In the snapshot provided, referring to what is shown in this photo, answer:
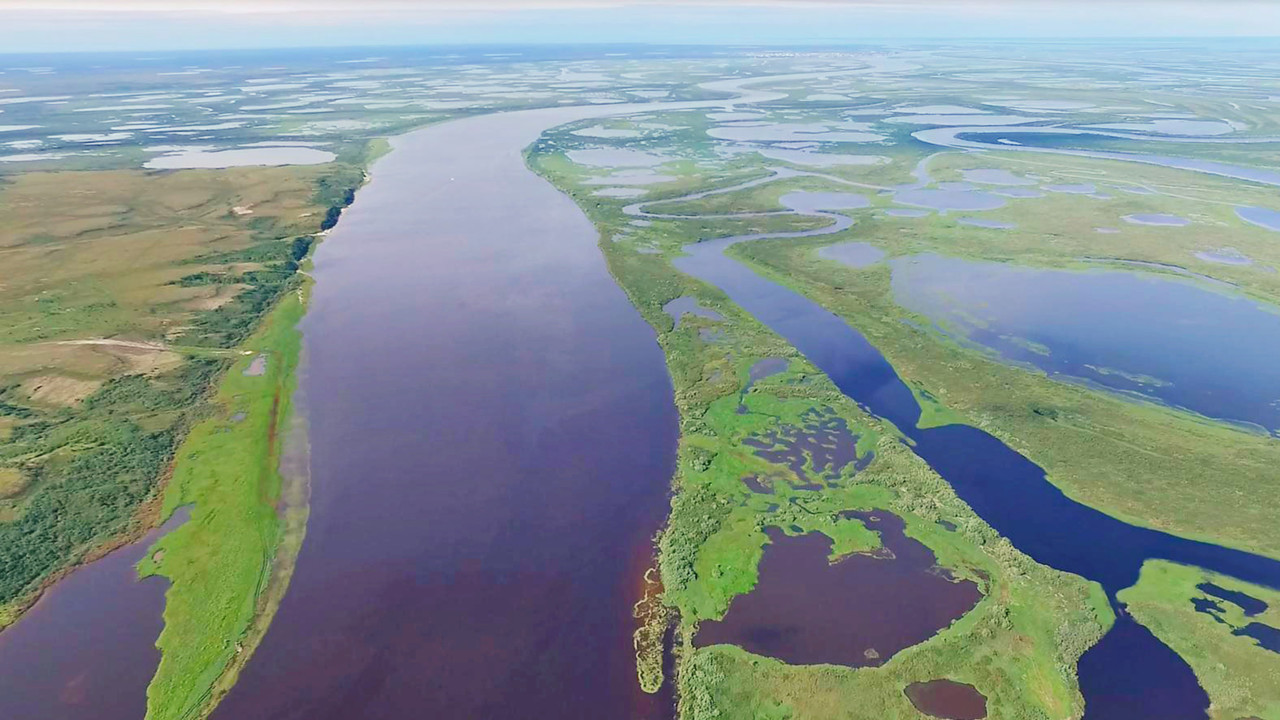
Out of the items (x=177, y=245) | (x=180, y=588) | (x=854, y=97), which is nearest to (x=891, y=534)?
(x=180, y=588)

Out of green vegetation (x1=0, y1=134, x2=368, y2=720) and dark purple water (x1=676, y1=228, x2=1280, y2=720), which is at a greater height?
green vegetation (x1=0, y1=134, x2=368, y2=720)

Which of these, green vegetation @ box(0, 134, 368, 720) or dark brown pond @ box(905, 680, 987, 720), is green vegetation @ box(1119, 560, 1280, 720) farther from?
green vegetation @ box(0, 134, 368, 720)

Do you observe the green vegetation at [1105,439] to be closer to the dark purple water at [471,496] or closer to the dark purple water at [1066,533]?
the dark purple water at [1066,533]

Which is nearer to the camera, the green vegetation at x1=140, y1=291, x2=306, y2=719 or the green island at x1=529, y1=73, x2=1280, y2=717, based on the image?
the green island at x1=529, y1=73, x2=1280, y2=717

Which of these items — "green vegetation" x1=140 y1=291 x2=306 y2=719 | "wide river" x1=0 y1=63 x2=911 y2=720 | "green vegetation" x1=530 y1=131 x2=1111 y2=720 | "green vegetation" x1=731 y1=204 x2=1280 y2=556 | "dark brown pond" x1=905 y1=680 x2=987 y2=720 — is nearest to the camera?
"dark brown pond" x1=905 y1=680 x2=987 y2=720

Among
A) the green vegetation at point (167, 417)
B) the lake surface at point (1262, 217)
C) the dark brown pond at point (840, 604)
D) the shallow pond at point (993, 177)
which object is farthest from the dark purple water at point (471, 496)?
the lake surface at point (1262, 217)

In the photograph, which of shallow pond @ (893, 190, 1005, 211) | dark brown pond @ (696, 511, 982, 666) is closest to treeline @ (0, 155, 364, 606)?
dark brown pond @ (696, 511, 982, 666)
